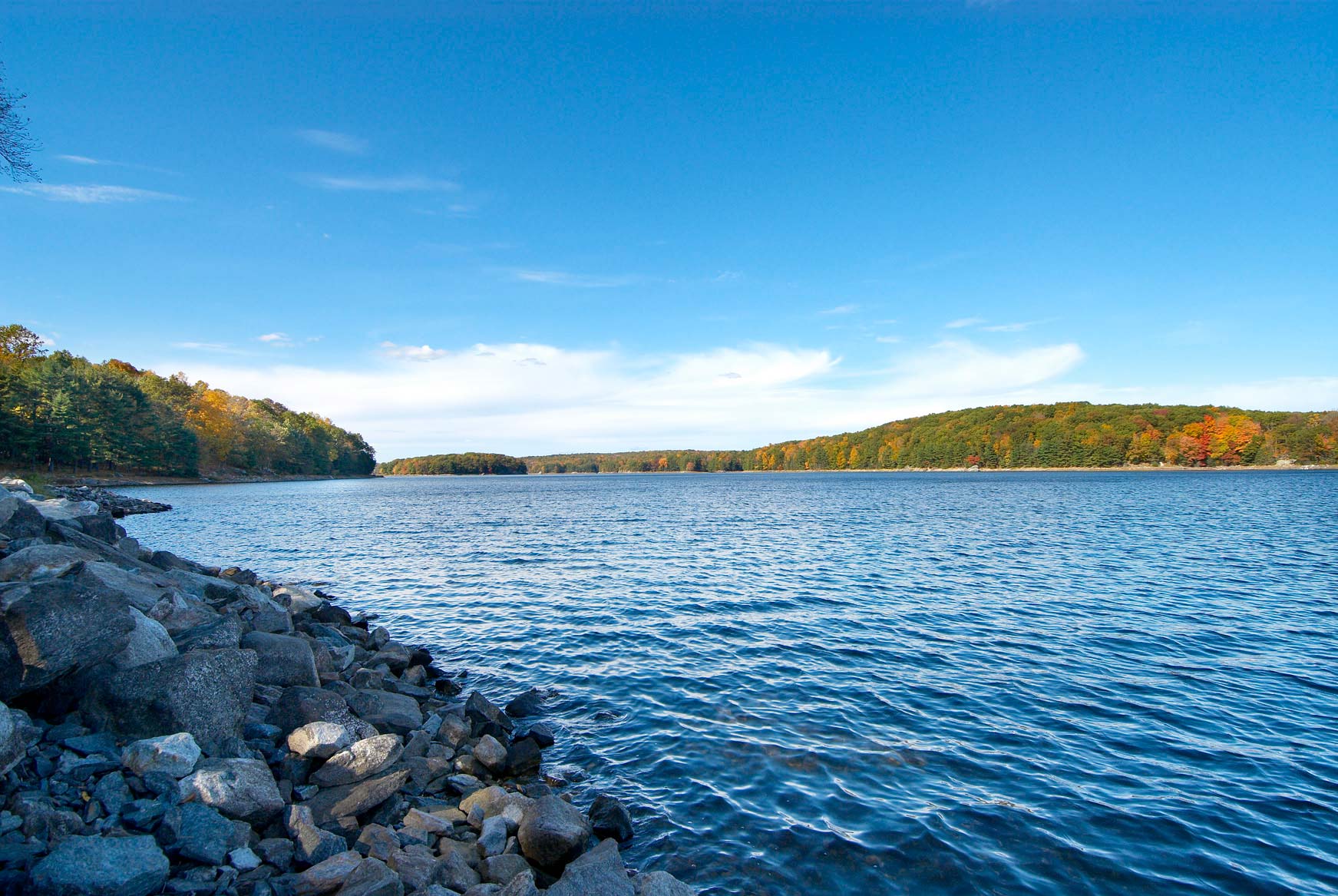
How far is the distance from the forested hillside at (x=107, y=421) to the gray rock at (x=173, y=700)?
103159 mm

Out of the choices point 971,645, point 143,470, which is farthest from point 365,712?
point 143,470

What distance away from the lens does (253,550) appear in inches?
1561

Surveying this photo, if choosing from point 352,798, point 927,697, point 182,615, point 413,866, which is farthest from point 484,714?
point 927,697

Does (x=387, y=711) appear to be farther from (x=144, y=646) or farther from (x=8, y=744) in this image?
(x=8, y=744)

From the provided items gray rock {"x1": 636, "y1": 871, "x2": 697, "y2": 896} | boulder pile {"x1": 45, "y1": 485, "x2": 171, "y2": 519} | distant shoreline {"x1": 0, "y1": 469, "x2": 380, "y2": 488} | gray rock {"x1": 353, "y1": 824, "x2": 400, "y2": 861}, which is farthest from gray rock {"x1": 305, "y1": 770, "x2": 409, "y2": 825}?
distant shoreline {"x1": 0, "y1": 469, "x2": 380, "y2": 488}

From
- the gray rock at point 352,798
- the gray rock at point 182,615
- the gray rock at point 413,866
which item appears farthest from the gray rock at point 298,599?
the gray rock at point 413,866

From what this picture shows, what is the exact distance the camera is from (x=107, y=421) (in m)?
95.2

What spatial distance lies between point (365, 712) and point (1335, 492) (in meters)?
115

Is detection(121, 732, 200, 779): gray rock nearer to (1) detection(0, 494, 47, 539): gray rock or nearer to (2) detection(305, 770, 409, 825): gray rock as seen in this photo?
(2) detection(305, 770, 409, 825): gray rock

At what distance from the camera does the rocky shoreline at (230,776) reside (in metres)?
6.27

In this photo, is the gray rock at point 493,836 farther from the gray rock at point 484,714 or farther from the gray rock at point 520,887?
the gray rock at point 484,714

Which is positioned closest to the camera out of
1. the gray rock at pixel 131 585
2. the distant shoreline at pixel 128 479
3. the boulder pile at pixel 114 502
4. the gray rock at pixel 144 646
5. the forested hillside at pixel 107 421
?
the gray rock at pixel 144 646

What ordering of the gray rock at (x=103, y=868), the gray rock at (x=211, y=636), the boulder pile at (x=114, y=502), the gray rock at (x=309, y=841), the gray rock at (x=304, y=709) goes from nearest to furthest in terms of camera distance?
the gray rock at (x=103, y=868) < the gray rock at (x=309, y=841) < the gray rock at (x=304, y=709) < the gray rock at (x=211, y=636) < the boulder pile at (x=114, y=502)

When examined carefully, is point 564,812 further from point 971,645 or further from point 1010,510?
point 1010,510
